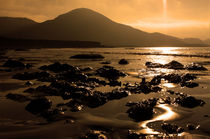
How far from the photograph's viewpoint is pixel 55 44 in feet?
432

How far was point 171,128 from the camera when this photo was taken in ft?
17.3

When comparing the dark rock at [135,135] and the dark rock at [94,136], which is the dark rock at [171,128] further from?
the dark rock at [94,136]

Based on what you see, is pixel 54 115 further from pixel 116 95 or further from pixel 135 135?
pixel 116 95

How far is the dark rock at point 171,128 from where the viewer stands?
Result: 5172mm

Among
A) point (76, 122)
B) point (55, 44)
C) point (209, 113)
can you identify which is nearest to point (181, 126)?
point (209, 113)

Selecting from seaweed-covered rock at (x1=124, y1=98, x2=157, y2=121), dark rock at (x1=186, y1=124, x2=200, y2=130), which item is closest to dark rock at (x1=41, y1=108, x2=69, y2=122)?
seaweed-covered rock at (x1=124, y1=98, x2=157, y2=121)

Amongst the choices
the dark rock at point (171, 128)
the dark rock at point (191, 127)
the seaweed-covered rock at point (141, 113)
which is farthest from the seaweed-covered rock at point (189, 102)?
the dark rock at point (171, 128)

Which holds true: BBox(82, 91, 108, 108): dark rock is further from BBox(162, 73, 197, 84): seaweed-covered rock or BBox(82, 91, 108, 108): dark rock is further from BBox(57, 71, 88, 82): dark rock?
BBox(162, 73, 197, 84): seaweed-covered rock

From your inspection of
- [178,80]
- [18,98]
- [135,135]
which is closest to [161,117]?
[135,135]

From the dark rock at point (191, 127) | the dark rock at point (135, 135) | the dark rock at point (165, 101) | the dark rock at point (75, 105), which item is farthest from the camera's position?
the dark rock at point (165, 101)

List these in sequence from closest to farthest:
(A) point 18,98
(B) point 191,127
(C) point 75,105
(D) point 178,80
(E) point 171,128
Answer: (E) point 171,128 → (B) point 191,127 → (C) point 75,105 → (A) point 18,98 → (D) point 178,80

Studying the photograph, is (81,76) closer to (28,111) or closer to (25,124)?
(28,111)

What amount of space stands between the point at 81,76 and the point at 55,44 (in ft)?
406

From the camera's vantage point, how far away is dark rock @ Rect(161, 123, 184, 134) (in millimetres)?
5172
